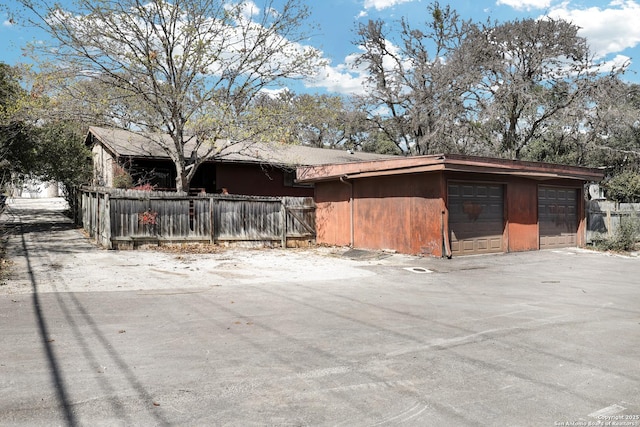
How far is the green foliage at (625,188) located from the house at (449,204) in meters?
13.2

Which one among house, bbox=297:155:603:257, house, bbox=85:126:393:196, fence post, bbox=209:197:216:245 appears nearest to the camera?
house, bbox=297:155:603:257

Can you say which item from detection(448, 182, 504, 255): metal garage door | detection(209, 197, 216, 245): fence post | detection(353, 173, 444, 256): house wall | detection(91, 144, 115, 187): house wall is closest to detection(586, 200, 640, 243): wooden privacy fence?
detection(448, 182, 504, 255): metal garage door

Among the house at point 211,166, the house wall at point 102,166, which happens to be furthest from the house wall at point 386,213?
the house wall at point 102,166

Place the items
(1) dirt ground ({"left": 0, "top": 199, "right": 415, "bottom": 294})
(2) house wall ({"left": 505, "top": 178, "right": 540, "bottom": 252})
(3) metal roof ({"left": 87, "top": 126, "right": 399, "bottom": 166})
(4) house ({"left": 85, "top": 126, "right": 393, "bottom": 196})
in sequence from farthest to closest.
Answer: (4) house ({"left": 85, "top": 126, "right": 393, "bottom": 196}) → (3) metal roof ({"left": 87, "top": 126, "right": 399, "bottom": 166}) → (2) house wall ({"left": 505, "top": 178, "right": 540, "bottom": 252}) → (1) dirt ground ({"left": 0, "top": 199, "right": 415, "bottom": 294})

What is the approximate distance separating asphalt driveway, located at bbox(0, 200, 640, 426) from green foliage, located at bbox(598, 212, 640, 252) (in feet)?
25.1

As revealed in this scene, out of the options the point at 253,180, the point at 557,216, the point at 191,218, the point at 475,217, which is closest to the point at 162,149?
the point at 253,180

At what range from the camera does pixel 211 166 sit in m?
22.3

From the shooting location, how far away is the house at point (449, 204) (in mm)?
14281

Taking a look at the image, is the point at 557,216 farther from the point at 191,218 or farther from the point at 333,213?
the point at 191,218

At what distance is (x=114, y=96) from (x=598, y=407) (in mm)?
16508

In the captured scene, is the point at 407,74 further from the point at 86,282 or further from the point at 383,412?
the point at 383,412

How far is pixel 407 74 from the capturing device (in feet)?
102

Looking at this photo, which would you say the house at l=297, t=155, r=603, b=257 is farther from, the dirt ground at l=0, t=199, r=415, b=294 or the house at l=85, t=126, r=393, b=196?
the house at l=85, t=126, r=393, b=196

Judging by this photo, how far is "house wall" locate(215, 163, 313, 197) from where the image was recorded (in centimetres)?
2191
